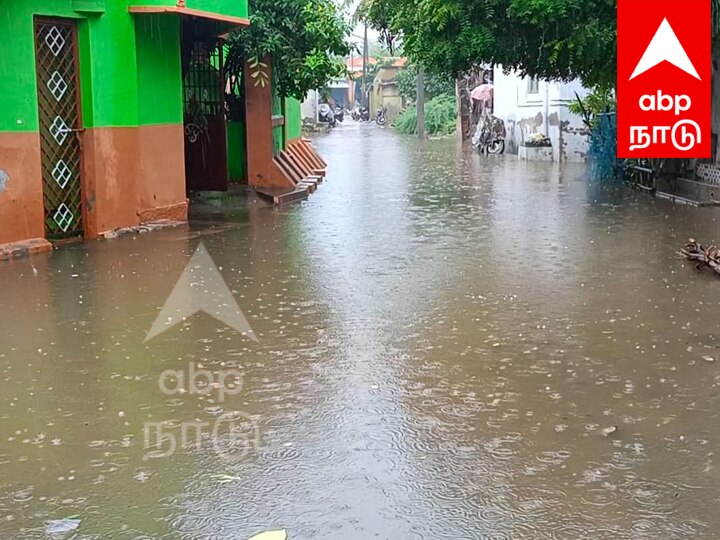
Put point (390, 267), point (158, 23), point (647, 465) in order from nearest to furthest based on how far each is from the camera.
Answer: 1. point (647, 465)
2. point (390, 267)
3. point (158, 23)

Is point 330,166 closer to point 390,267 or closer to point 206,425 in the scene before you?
point 390,267

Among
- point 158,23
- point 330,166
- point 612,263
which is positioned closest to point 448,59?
point 158,23

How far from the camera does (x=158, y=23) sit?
12328 mm

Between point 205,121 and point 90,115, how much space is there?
516 cm

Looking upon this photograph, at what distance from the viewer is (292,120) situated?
2067 cm

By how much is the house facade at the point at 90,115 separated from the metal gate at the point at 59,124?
1 cm

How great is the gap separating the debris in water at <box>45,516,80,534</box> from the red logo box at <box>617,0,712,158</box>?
37.4ft

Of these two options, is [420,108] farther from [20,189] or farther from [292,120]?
[20,189]

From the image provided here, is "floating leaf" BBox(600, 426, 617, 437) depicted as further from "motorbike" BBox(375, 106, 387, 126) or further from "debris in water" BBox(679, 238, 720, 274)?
"motorbike" BBox(375, 106, 387, 126)

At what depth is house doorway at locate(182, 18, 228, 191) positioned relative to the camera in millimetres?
16188

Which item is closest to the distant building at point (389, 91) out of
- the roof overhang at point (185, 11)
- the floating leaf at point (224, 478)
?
the roof overhang at point (185, 11)

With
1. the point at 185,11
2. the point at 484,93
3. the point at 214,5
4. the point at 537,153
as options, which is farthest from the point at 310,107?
the point at 185,11

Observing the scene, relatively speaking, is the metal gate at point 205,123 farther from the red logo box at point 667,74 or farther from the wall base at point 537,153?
the wall base at point 537,153

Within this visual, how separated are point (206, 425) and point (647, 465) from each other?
2.21 metres
